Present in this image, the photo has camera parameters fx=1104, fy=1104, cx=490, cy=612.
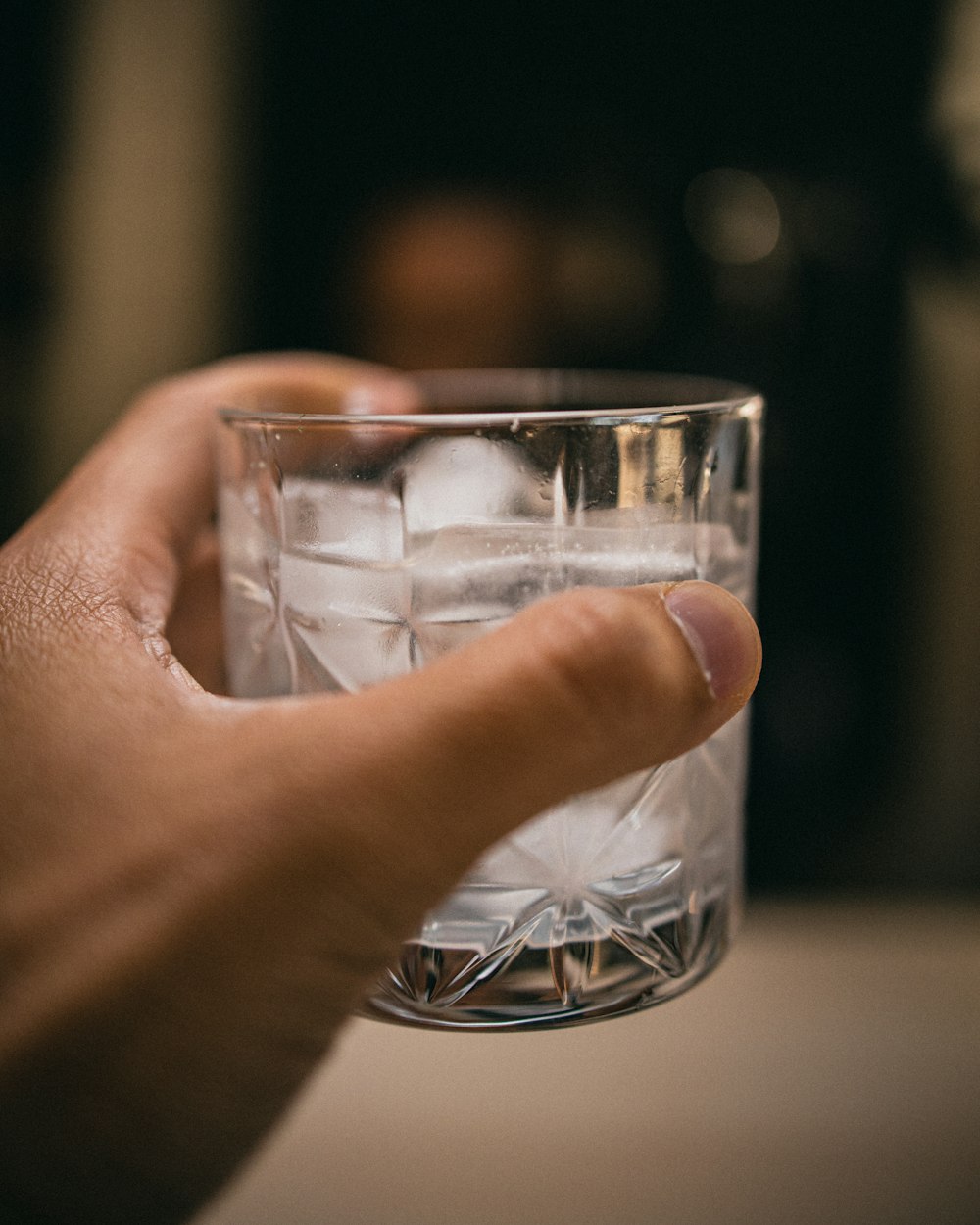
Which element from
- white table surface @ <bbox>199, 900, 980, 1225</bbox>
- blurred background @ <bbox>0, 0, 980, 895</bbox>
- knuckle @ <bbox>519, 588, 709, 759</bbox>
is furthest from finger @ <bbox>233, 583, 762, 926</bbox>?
blurred background @ <bbox>0, 0, 980, 895</bbox>

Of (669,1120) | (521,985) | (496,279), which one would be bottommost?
(669,1120)

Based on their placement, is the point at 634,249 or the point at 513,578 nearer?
the point at 513,578

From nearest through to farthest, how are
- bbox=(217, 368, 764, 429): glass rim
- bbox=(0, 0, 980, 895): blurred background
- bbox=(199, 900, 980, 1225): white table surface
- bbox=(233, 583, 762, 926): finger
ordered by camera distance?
bbox=(233, 583, 762, 926): finger, bbox=(217, 368, 764, 429): glass rim, bbox=(199, 900, 980, 1225): white table surface, bbox=(0, 0, 980, 895): blurred background

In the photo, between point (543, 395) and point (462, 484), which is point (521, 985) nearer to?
point (462, 484)

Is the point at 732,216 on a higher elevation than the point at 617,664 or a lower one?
higher

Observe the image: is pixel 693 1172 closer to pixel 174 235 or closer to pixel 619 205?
pixel 619 205

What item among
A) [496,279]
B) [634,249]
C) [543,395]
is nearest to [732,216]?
[634,249]

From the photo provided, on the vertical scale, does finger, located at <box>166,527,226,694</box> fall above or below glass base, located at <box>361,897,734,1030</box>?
above

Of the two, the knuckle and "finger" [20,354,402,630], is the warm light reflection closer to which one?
"finger" [20,354,402,630]
